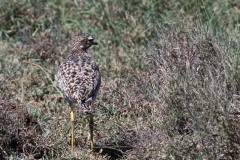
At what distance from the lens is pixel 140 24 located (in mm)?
10492

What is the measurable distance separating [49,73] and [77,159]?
2343 millimetres

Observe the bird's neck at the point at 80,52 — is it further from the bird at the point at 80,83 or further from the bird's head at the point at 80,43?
the bird at the point at 80,83

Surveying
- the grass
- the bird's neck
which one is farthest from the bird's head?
the grass

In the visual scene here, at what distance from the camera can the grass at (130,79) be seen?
22.2 feet

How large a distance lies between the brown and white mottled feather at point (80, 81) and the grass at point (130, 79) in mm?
555

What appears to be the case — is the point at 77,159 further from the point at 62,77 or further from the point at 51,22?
the point at 51,22

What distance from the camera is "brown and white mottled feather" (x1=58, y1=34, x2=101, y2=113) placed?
7.34m

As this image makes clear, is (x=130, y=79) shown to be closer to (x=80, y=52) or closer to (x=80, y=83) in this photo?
(x=80, y=52)

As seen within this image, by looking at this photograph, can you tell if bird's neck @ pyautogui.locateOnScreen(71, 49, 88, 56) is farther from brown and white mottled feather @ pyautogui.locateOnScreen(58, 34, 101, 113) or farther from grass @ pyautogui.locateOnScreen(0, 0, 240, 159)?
grass @ pyautogui.locateOnScreen(0, 0, 240, 159)

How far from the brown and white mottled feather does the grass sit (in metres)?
0.55

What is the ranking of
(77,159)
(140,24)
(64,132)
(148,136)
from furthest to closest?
Answer: (140,24) < (64,132) < (77,159) < (148,136)

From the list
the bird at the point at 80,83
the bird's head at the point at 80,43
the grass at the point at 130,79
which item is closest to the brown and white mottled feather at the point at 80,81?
the bird at the point at 80,83

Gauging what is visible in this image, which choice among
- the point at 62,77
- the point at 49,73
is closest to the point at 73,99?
the point at 62,77

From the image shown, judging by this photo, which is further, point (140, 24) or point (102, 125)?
point (140, 24)
